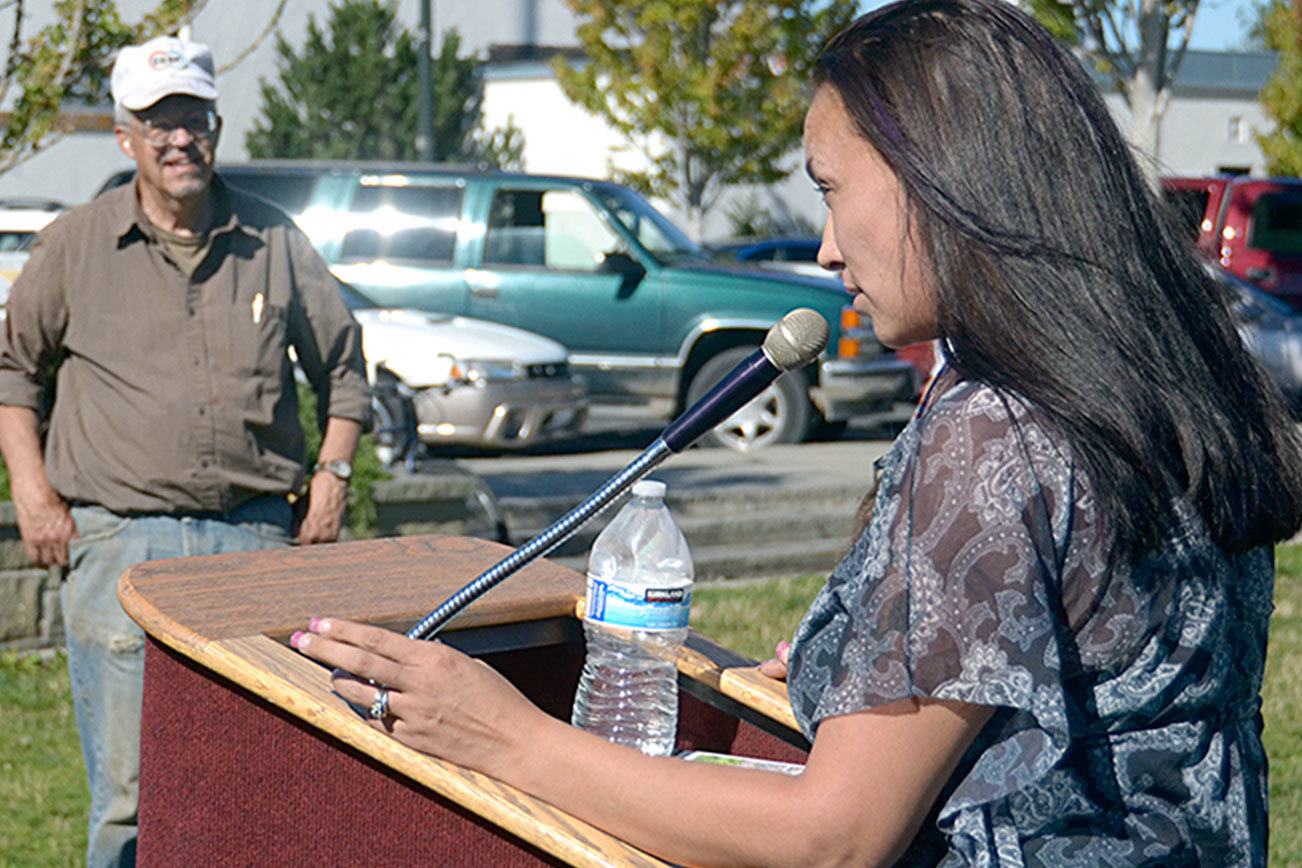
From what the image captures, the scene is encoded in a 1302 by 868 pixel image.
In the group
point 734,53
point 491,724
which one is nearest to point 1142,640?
point 491,724

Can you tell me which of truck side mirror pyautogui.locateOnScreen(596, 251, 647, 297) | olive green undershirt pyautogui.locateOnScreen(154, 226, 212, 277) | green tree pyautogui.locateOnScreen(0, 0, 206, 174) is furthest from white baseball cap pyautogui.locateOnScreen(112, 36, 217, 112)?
truck side mirror pyautogui.locateOnScreen(596, 251, 647, 297)

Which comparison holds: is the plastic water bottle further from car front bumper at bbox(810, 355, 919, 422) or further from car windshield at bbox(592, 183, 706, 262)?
car windshield at bbox(592, 183, 706, 262)

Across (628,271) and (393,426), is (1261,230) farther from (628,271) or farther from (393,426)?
(393,426)

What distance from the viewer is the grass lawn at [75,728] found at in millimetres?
5285

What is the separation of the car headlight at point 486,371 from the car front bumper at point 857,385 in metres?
2.70

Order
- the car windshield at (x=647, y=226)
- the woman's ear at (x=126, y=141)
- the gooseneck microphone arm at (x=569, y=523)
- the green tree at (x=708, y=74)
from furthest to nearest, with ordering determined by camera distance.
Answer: the green tree at (x=708, y=74)
the car windshield at (x=647, y=226)
the woman's ear at (x=126, y=141)
the gooseneck microphone arm at (x=569, y=523)

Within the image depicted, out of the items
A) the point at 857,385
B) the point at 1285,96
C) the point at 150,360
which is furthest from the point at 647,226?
the point at 1285,96

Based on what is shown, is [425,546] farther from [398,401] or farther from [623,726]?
[398,401]

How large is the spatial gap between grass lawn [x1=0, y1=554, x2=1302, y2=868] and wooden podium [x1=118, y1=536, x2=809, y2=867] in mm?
2852

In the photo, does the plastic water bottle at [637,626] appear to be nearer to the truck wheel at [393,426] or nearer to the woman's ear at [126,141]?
the woman's ear at [126,141]

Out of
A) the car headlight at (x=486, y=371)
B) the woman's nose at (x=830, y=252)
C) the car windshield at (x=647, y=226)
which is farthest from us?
the car windshield at (x=647, y=226)

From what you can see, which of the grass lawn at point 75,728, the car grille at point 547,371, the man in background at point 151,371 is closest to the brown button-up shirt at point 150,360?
the man in background at point 151,371

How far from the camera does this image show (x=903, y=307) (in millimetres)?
1850

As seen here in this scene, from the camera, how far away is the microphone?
2.07 metres
